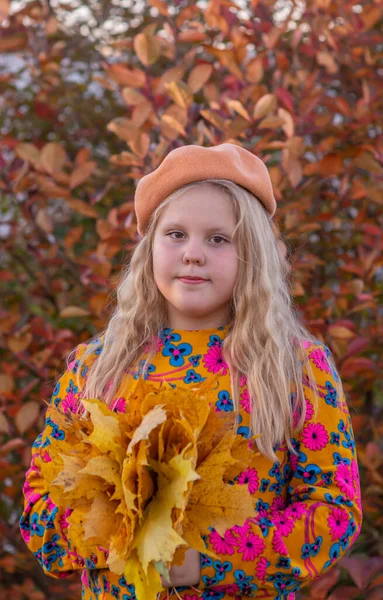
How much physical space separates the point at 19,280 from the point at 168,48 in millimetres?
1144

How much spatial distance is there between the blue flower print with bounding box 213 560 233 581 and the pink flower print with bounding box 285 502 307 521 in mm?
167

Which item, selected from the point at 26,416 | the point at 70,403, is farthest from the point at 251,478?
the point at 26,416

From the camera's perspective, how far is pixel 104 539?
152 centimetres

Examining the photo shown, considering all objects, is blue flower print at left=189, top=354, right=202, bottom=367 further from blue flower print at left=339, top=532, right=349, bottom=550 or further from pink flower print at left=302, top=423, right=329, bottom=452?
blue flower print at left=339, top=532, right=349, bottom=550

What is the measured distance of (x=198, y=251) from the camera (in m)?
1.88

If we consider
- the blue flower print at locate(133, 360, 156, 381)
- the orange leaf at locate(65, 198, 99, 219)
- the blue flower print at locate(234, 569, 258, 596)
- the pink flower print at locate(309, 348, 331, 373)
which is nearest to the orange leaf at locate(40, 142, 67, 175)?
the orange leaf at locate(65, 198, 99, 219)

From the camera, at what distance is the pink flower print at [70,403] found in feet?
6.77

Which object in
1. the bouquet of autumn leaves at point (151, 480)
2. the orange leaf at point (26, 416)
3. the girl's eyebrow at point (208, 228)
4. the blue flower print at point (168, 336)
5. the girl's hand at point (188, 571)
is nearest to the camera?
the bouquet of autumn leaves at point (151, 480)

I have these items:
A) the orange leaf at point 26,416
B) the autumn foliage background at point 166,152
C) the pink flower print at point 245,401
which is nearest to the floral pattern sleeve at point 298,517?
the pink flower print at point 245,401

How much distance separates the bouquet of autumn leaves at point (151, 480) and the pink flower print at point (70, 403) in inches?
18.3

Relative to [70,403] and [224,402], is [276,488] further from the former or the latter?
[70,403]

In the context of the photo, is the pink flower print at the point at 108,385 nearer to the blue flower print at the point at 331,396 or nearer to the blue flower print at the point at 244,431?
the blue flower print at the point at 244,431

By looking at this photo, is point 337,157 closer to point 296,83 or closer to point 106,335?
point 296,83

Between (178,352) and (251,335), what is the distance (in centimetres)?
18
